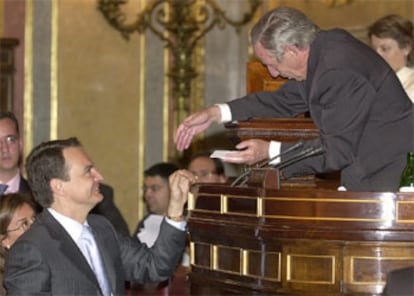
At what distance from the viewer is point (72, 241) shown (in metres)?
4.95

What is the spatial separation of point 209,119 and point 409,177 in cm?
115

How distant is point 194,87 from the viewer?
36.5 feet

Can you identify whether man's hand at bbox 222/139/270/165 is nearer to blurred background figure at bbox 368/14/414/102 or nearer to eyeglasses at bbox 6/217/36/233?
eyeglasses at bbox 6/217/36/233

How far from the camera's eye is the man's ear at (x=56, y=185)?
5070mm

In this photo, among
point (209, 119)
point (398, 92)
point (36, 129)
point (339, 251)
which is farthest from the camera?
point (36, 129)

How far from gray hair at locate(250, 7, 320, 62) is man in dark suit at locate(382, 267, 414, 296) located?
2435 mm

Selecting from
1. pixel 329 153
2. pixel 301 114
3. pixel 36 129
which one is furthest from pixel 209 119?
pixel 36 129

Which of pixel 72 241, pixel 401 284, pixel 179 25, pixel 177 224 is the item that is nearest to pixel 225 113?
pixel 177 224

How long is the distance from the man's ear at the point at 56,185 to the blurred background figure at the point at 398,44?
2354 mm

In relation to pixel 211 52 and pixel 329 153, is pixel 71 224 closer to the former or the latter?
pixel 329 153

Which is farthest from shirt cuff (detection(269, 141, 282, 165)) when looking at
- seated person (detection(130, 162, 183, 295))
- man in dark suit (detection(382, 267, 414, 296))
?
seated person (detection(130, 162, 183, 295))

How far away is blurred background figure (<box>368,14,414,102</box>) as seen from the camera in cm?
672

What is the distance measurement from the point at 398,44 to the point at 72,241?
2556mm

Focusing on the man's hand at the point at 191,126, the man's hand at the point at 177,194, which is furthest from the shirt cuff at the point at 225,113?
the man's hand at the point at 177,194
